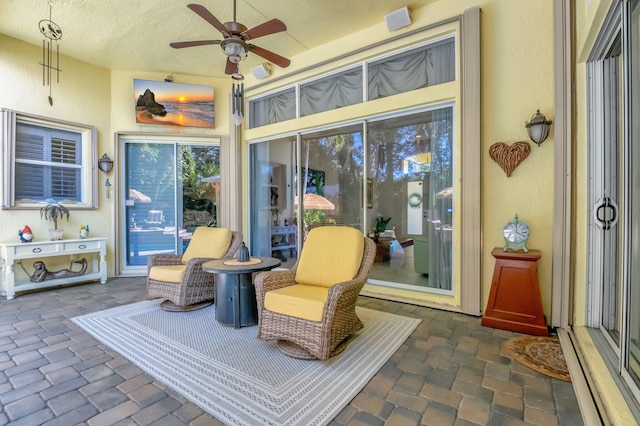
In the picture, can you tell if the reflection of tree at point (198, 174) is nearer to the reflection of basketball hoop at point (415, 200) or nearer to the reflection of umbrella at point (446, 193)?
the reflection of basketball hoop at point (415, 200)

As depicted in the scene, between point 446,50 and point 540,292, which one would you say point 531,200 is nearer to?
point 540,292

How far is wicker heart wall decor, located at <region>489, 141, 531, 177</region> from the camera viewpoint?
2957mm

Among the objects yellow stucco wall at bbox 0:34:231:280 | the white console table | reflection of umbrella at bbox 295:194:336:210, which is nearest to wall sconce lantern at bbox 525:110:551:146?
reflection of umbrella at bbox 295:194:336:210

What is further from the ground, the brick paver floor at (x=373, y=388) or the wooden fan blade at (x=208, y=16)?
the wooden fan blade at (x=208, y=16)

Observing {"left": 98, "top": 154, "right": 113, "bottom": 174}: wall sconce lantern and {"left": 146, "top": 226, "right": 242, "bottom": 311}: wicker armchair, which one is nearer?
{"left": 146, "top": 226, "right": 242, "bottom": 311}: wicker armchair

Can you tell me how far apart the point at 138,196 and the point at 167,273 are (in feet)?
8.94

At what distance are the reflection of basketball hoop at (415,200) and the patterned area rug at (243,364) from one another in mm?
1433

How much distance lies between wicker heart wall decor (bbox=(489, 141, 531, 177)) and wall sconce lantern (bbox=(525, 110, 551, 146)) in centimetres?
10

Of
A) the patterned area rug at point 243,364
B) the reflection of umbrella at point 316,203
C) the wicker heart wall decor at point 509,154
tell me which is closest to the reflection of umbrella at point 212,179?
the reflection of umbrella at point 316,203

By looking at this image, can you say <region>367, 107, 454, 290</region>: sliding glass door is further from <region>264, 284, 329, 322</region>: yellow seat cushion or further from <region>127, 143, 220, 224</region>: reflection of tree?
<region>127, 143, 220, 224</region>: reflection of tree

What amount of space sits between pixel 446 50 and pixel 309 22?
177cm

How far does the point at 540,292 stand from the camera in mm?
2863

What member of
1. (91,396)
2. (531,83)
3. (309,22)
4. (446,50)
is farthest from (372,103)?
(91,396)

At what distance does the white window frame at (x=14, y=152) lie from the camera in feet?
13.5
